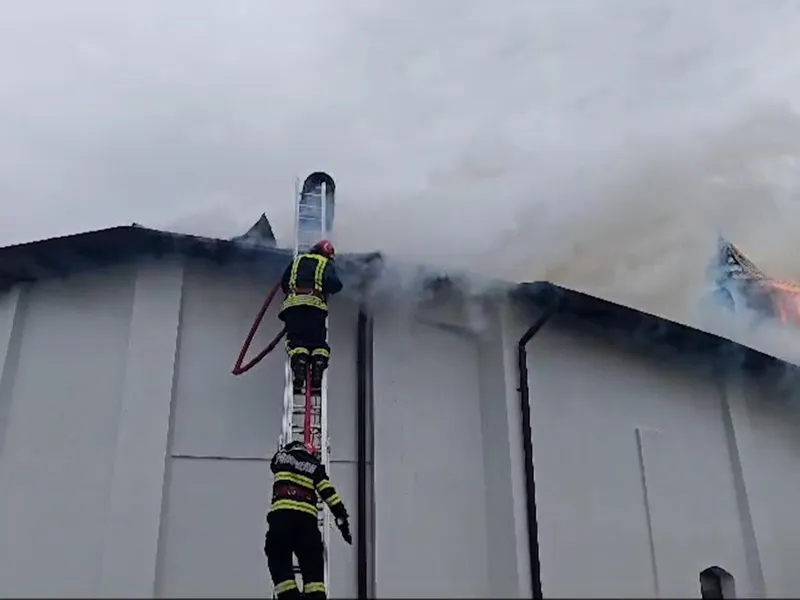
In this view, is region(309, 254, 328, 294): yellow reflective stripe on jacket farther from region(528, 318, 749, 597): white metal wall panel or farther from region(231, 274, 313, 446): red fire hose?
region(528, 318, 749, 597): white metal wall panel

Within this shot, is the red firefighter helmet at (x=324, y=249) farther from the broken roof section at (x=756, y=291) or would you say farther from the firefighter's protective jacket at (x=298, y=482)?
the broken roof section at (x=756, y=291)

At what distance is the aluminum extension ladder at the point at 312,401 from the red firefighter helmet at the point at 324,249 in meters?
0.35

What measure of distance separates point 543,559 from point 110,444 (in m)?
4.40

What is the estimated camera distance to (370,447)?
8062mm

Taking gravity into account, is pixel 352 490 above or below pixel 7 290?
below

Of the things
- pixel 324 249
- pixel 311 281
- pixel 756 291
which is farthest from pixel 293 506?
pixel 756 291

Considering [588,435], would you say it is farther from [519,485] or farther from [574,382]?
[519,485]

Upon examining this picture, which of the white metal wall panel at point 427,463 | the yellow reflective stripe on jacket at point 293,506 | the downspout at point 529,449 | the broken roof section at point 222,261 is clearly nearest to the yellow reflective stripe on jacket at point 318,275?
the broken roof section at point 222,261

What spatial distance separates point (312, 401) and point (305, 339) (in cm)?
65

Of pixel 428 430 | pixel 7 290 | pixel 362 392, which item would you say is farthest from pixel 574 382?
pixel 7 290

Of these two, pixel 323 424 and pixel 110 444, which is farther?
pixel 110 444

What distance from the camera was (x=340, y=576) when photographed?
24.5 ft

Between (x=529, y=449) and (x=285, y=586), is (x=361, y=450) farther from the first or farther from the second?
(x=285, y=586)

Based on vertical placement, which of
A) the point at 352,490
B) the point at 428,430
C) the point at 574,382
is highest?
the point at 574,382
